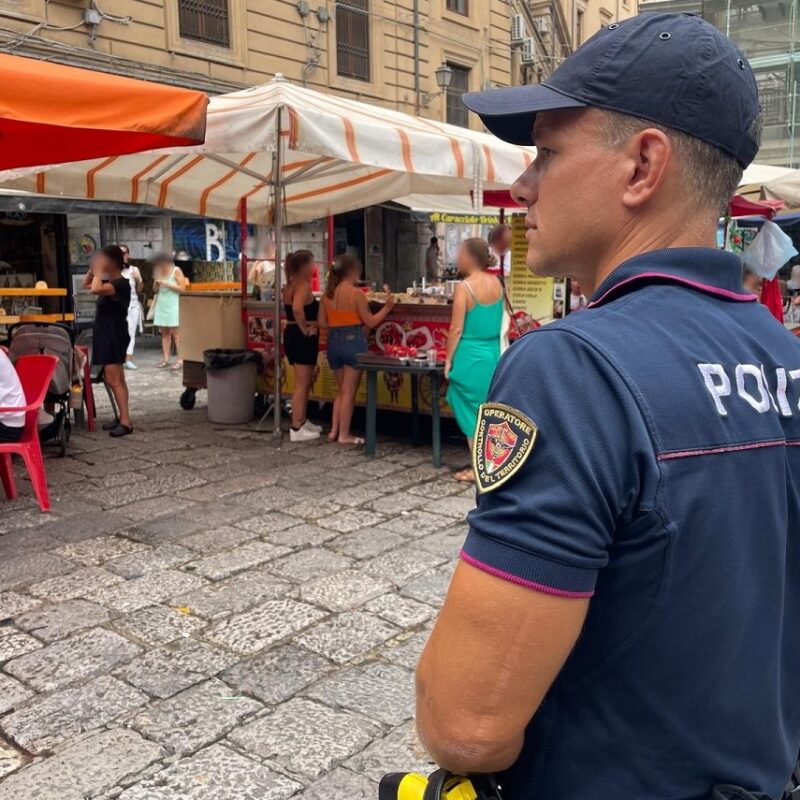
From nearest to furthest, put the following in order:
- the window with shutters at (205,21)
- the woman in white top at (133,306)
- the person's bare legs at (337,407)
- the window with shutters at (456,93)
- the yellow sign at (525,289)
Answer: the person's bare legs at (337,407)
the yellow sign at (525,289)
the woman in white top at (133,306)
the window with shutters at (205,21)
the window with shutters at (456,93)

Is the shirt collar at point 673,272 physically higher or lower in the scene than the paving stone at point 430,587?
higher

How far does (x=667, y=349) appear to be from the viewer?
3.13ft

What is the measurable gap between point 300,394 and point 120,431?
178cm

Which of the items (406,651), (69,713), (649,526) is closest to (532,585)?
(649,526)

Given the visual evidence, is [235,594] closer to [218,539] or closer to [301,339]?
[218,539]

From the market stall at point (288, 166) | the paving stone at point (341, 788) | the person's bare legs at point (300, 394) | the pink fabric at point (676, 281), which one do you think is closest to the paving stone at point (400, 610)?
the paving stone at point (341, 788)

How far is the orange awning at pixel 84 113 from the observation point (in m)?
4.33

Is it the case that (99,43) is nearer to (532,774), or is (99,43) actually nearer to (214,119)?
(214,119)

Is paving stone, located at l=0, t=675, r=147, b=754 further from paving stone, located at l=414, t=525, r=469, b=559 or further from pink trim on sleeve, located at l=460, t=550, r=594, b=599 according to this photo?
pink trim on sleeve, located at l=460, t=550, r=594, b=599

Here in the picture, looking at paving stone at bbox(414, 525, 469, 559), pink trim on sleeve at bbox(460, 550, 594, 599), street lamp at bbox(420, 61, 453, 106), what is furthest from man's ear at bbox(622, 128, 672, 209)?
street lamp at bbox(420, 61, 453, 106)

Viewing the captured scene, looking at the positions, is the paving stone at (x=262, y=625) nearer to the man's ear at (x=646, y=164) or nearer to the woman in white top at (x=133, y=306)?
the man's ear at (x=646, y=164)

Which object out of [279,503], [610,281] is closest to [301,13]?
[279,503]

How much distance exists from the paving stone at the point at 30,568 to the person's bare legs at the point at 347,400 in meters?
3.47

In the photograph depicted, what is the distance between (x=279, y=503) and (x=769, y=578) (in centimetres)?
490
